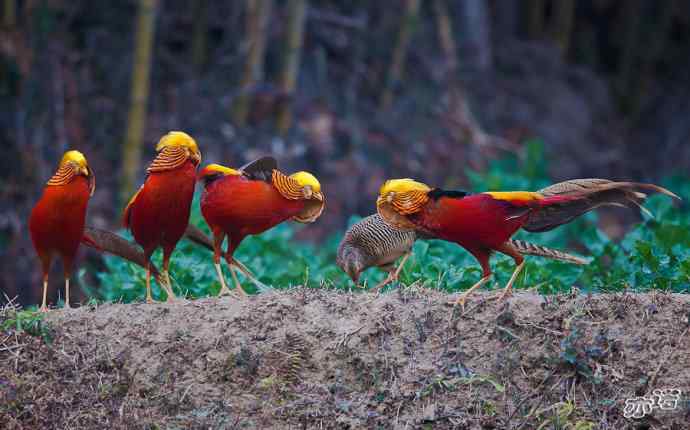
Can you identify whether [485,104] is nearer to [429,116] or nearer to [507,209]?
[429,116]

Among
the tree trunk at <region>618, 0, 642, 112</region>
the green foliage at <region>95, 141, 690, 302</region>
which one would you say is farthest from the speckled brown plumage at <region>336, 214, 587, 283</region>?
the tree trunk at <region>618, 0, 642, 112</region>

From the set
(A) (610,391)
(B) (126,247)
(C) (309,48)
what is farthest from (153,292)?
(C) (309,48)

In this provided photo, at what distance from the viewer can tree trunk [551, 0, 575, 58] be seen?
16094 millimetres

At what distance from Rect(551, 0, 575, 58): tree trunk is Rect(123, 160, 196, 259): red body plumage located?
11982mm

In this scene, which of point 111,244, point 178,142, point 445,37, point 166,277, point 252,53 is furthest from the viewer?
point 445,37

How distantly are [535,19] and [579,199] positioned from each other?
1205cm

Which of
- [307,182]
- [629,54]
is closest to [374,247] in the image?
[307,182]

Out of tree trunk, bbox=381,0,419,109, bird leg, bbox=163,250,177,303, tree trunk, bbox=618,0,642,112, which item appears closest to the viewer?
bird leg, bbox=163,250,177,303

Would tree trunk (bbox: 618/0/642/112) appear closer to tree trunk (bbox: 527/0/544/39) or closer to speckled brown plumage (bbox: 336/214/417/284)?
tree trunk (bbox: 527/0/544/39)

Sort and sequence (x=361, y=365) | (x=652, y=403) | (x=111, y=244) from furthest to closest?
(x=111, y=244) < (x=361, y=365) < (x=652, y=403)

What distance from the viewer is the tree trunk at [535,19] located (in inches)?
651

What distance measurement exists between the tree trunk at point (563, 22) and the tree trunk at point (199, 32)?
21.5ft

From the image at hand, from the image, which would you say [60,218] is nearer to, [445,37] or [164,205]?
[164,205]

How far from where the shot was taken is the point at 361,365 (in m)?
4.77
